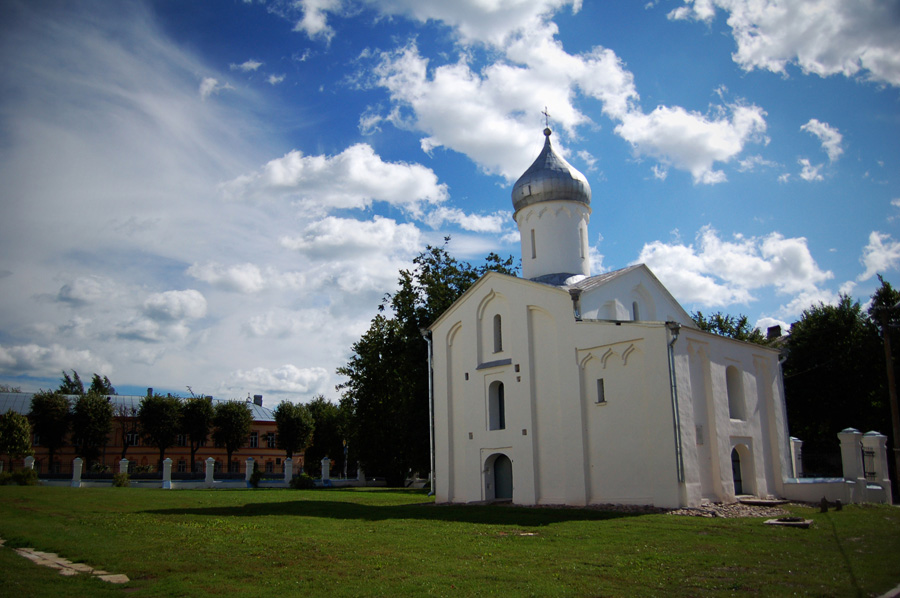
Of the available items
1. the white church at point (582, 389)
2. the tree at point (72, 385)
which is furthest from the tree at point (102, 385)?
the white church at point (582, 389)

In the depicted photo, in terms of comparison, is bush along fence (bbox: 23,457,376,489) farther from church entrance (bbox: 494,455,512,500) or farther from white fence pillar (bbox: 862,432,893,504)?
white fence pillar (bbox: 862,432,893,504)

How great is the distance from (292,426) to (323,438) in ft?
20.1

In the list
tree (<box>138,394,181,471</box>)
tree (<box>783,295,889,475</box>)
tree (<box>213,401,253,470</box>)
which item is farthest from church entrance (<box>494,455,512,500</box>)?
tree (<box>138,394,181,471</box>)

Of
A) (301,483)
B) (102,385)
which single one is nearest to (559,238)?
(301,483)

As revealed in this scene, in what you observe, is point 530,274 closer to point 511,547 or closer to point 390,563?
point 511,547

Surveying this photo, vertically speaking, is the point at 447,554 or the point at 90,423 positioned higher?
the point at 90,423

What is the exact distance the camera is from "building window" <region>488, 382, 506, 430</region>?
75.4 ft

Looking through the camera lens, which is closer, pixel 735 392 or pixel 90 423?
pixel 735 392

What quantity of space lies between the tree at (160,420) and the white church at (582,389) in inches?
1265

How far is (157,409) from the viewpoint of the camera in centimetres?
4903

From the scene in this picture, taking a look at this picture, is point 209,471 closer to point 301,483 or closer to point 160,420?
point 301,483

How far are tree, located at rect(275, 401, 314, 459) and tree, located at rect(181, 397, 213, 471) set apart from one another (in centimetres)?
587

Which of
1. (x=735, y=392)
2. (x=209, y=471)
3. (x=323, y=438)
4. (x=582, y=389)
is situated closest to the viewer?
(x=582, y=389)

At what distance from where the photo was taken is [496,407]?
23281mm
